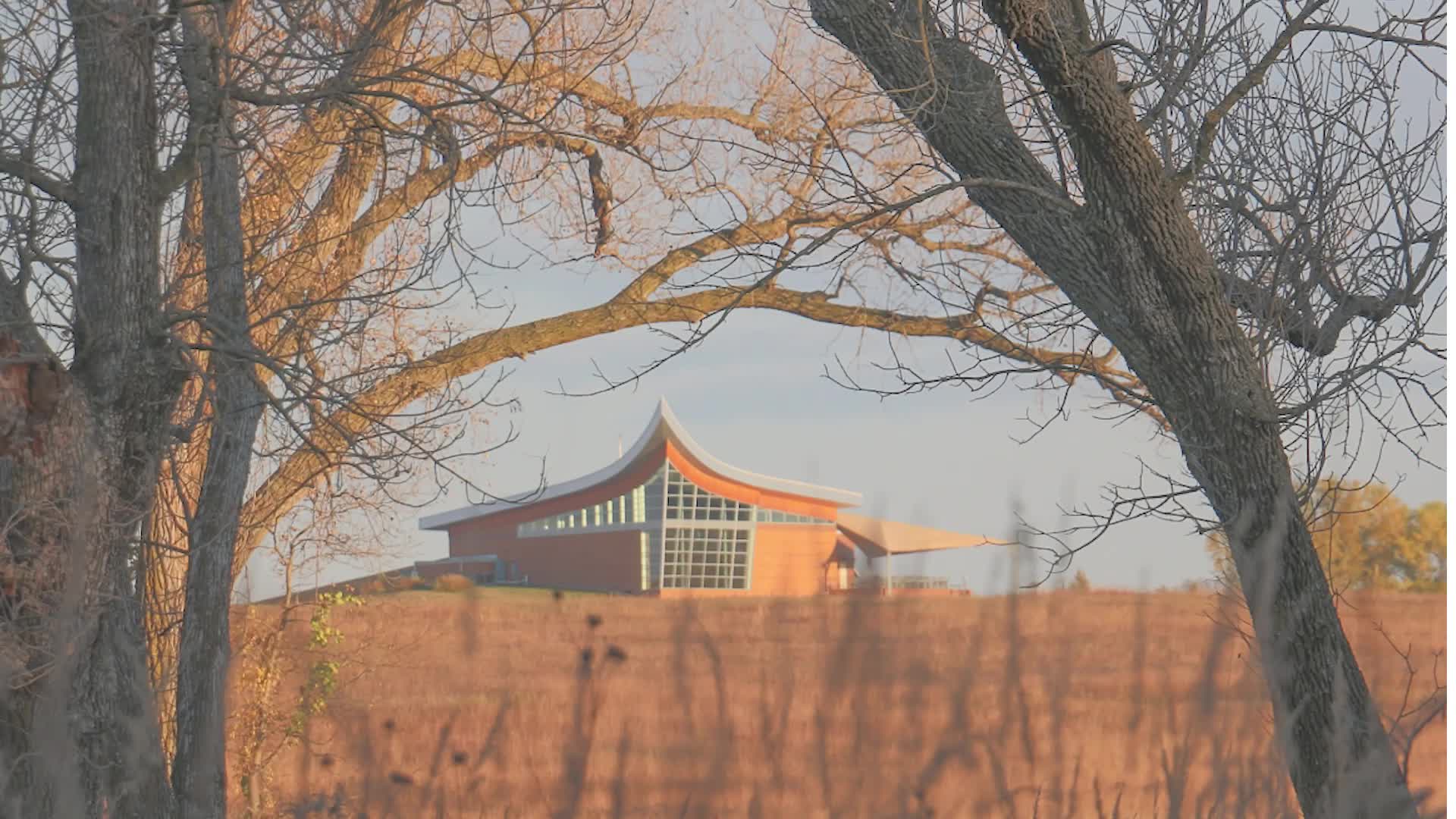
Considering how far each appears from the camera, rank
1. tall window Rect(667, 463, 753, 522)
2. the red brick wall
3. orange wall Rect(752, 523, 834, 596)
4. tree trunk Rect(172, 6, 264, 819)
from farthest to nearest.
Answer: the red brick wall
tall window Rect(667, 463, 753, 522)
orange wall Rect(752, 523, 834, 596)
tree trunk Rect(172, 6, 264, 819)

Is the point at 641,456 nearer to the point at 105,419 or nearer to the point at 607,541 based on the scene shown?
the point at 607,541

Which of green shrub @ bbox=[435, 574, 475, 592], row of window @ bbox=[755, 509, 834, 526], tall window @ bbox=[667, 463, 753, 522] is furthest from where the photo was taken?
row of window @ bbox=[755, 509, 834, 526]

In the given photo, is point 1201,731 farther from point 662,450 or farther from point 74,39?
point 662,450

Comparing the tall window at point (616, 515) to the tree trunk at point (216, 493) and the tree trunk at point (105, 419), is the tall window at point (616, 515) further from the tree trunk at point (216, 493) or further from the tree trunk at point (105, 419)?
the tree trunk at point (105, 419)

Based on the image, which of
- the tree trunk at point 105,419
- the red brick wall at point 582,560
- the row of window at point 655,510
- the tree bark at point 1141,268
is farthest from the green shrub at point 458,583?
the red brick wall at point 582,560

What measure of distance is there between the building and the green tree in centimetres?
1458

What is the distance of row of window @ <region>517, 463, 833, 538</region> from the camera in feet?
108

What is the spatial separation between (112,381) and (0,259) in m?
0.79

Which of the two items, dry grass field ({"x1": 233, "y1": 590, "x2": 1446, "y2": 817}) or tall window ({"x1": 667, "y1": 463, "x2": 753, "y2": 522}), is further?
tall window ({"x1": 667, "y1": 463, "x2": 753, "y2": 522})

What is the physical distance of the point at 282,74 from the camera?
→ 247 inches

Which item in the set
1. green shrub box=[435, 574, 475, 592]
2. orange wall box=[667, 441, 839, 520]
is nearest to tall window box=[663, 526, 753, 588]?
orange wall box=[667, 441, 839, 520]

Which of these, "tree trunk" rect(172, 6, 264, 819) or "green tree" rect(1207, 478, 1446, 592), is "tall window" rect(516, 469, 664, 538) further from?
"tree trunk" rect(172, 6, 264, 819)

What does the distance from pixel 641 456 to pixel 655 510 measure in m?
3.29

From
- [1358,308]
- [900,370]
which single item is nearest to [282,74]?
[900,370]
